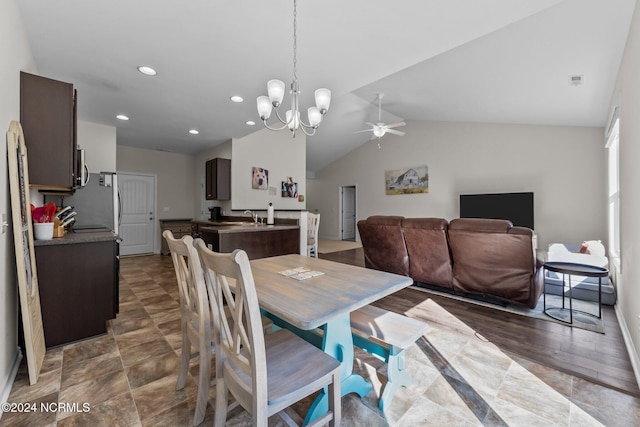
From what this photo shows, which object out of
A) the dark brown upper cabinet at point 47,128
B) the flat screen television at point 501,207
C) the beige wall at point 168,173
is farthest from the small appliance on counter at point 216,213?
the flat screen television at point 501,207

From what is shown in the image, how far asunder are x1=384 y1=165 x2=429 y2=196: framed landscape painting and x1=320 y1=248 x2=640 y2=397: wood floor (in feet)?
15.1

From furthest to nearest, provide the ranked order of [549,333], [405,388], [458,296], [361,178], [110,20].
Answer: [361,178], [458,296], [549,333], [110,20], [405,388]

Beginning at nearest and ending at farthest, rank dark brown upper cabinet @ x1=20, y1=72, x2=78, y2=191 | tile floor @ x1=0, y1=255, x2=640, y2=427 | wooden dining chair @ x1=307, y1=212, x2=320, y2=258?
tile floor @ x1=0, y1=255, x2=640, y2=427 < dark brown upper cabinet @ x1=20, y1=72, x2=78, y2=191 < wooden dining chair @ x1=307, y1=212, x2=320, y2=258

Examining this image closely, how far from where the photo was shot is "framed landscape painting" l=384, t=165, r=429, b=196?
7.28 metres

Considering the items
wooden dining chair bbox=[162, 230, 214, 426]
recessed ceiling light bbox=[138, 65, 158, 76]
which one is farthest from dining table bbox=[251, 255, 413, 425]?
recessed ceiling light bbox=[138, 65, 158, 76]

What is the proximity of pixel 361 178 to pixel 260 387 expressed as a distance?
818 cm

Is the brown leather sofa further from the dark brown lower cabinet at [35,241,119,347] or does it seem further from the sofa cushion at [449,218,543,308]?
the dark brown lower cabinet at [35,241,119,347]

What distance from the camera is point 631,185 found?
207 centimetres

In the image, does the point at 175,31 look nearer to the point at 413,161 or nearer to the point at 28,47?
the point at 28,47

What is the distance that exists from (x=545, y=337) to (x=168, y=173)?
7.40 metres

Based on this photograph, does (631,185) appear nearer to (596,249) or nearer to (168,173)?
(596,249)

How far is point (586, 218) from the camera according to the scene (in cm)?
497

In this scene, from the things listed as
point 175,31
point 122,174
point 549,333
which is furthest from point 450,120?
point 122,174

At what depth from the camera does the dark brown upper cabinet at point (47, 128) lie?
205 centimetres
